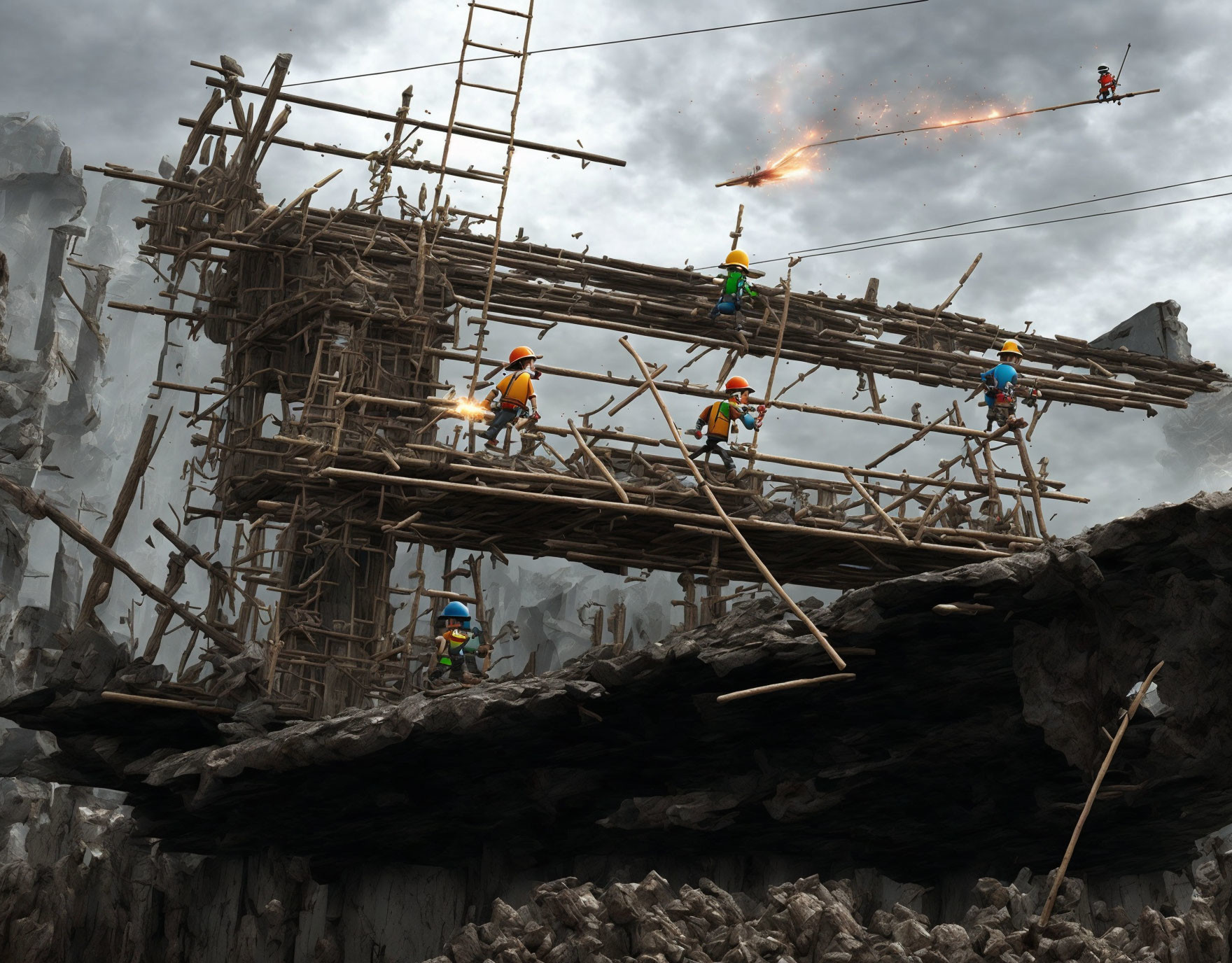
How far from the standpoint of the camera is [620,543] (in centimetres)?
1388

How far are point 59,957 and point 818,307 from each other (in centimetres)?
1173

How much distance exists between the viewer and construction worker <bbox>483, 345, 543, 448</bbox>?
12.3 meters

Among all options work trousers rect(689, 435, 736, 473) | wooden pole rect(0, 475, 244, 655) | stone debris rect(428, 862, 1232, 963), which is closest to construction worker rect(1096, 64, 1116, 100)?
work trousers rect(689, 435, 736, 473)

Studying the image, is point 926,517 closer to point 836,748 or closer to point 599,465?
point 836,748

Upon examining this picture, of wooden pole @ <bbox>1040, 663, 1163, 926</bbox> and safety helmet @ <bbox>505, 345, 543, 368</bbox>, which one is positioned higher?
safety helmet @ <bbox>505, 345, 543, 368</bbox>

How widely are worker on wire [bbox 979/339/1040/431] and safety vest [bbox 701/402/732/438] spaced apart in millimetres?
2783

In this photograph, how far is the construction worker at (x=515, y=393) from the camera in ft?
40.3

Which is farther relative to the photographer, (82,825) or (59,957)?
(82,825)

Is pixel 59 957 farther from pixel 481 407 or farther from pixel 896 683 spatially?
pixel 896 683

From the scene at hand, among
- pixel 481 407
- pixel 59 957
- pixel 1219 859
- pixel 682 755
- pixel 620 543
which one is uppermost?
pixel 481 407

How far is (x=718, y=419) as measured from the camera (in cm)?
1341

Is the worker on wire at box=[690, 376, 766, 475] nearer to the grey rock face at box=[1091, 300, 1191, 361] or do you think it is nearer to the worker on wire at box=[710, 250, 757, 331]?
the worker on wire at box=[710, 250, 757, 331]

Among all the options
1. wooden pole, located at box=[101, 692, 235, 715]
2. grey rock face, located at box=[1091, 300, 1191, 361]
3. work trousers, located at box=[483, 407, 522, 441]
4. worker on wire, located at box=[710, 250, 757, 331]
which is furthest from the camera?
grey rock face, located at box=[1091, 300, 1191, 361]

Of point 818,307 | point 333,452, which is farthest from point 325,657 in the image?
point 818,307
